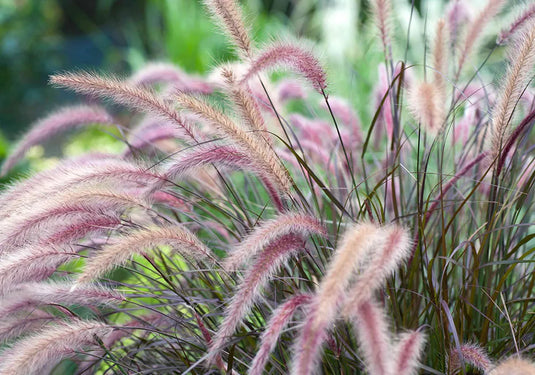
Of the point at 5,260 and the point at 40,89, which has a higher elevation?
the point at 5,260

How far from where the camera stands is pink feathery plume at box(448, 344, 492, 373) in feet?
4.36

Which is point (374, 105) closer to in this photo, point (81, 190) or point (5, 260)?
point (81, 190)

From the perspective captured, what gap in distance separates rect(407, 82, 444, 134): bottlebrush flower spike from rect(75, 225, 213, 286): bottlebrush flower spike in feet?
1.98

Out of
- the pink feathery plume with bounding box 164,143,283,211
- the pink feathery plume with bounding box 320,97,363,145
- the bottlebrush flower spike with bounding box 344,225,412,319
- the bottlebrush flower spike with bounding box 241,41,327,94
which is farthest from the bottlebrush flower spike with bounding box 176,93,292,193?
the pink feathery plume with bounding box 320,97,363,145

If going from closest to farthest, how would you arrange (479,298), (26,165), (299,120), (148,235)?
(148,235), (479,298), (299,120), (26,165)

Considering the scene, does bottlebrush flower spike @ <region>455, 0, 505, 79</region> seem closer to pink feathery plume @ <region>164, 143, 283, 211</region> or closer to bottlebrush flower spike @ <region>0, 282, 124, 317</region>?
pink feathery plume @ <region>164, 143, 283, 211</region>

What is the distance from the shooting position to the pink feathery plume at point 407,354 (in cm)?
109

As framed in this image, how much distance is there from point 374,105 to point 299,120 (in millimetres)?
282

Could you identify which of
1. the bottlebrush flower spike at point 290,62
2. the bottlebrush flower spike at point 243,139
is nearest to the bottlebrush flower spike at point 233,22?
the bottlebrush flower spike at point 290,62

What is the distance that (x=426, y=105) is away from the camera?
5.25ft

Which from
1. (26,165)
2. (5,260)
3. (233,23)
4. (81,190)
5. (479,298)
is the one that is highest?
(233,23)

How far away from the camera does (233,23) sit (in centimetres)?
156

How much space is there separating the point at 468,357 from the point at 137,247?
0.71 metres

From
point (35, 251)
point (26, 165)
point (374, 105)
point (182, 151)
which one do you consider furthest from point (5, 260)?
point (26, 165)
